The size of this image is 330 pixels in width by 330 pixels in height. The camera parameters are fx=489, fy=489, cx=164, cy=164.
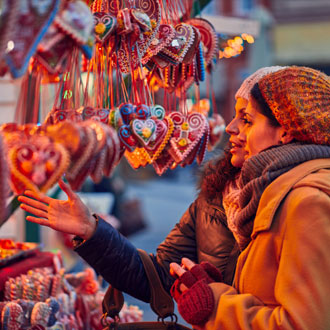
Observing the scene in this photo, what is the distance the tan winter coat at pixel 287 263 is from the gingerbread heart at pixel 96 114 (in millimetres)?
505

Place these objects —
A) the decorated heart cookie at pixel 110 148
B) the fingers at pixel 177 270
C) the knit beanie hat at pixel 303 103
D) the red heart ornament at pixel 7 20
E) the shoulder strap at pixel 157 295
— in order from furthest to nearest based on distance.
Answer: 1. the shoulder strap at pixel 157 295
2. the fingers at pixel 177 270
3. the knit beanie hat at pixel 303 103
4. the decorated heart cookie at pixel 110 148
5. the red heart ornament at pixel 7 20

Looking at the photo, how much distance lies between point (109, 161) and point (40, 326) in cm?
75

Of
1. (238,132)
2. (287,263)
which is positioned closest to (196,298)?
(287,263)

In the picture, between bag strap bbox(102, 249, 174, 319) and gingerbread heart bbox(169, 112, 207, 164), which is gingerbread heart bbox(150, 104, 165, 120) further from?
bag strap bbox(102, 249, 174, 319)

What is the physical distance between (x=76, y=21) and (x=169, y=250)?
968 mm

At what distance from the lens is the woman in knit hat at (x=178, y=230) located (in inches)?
58.4

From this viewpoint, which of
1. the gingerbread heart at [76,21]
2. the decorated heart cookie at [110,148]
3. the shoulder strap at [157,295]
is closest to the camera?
the gingerbread heart at [76,21]

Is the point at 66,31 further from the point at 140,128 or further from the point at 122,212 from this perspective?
the point at 122,212

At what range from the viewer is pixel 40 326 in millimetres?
1634

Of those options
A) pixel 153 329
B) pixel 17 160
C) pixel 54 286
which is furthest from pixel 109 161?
pixel 54 286

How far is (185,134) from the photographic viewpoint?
1.64 metres

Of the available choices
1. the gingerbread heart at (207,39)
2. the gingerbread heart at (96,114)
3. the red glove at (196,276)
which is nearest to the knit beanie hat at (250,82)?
the gingerbread heart at (207,39)

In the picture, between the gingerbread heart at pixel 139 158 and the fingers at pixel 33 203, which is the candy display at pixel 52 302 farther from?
the gingerbread heart at pixel 139 158

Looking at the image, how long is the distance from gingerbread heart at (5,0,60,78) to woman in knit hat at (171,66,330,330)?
64 cm
